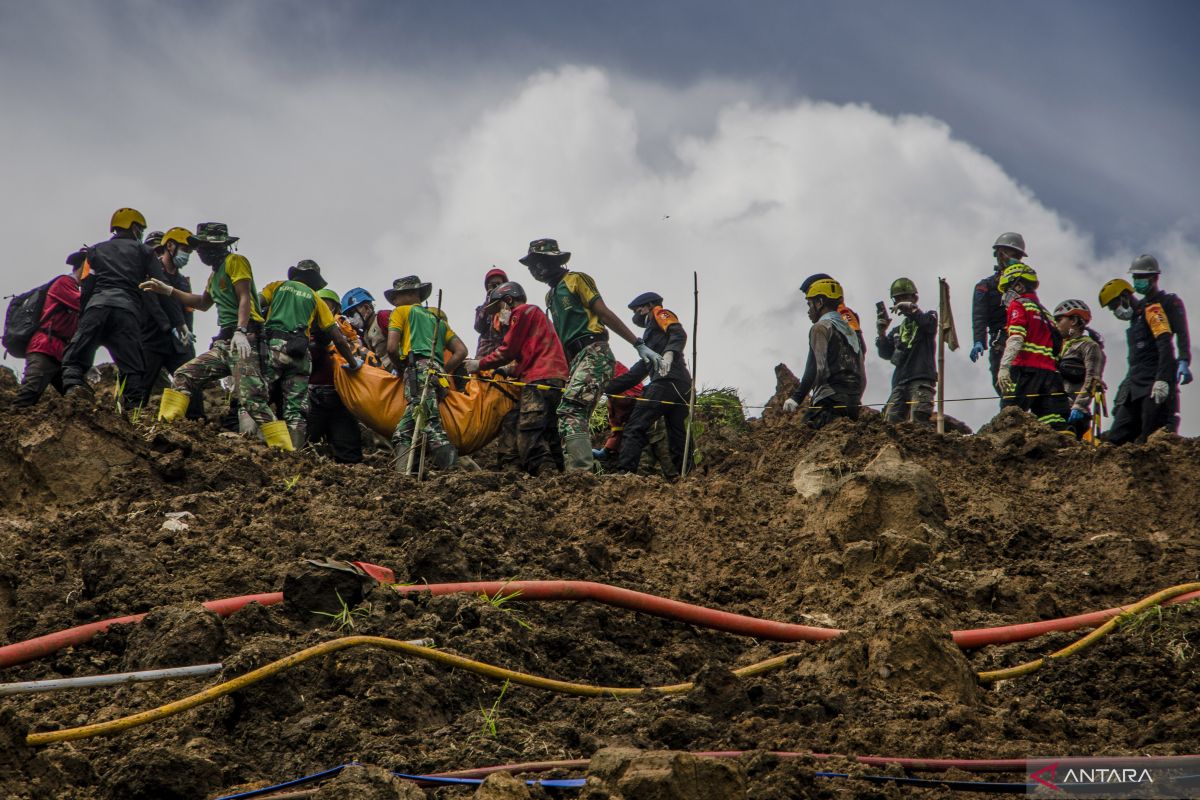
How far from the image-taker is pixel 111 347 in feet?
33.9

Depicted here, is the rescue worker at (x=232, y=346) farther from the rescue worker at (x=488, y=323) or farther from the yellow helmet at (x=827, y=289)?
the yellow helmet at (x=827, y=289)

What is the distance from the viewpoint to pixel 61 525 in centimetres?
719

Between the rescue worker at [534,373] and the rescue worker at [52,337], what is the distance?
3.36 meters

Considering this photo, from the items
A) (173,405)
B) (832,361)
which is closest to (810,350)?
(832,361)

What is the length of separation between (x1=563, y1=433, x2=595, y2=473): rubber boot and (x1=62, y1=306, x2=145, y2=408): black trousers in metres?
3.55

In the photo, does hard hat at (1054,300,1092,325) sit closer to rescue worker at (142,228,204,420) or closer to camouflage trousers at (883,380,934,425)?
camouflage trousers at (883,380,934,425)

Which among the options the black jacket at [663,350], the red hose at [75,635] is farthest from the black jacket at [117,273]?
the red hose at [75,635]

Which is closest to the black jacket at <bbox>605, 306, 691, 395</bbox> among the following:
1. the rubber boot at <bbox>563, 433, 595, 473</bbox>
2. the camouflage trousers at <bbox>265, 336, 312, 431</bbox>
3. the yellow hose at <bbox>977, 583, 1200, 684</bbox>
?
the rubber boot at <bbox>563, 433, 595, 473</bbox>

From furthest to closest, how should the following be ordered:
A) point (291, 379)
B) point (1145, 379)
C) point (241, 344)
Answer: point (1145, 379)
point (291, 379)
point (241, 344)

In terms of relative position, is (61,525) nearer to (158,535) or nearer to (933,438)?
(158,535)

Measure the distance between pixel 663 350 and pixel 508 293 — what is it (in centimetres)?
145

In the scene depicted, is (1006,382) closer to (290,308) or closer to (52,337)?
(290,308)

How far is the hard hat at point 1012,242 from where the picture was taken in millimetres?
11594

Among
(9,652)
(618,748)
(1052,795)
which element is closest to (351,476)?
(9,652)
